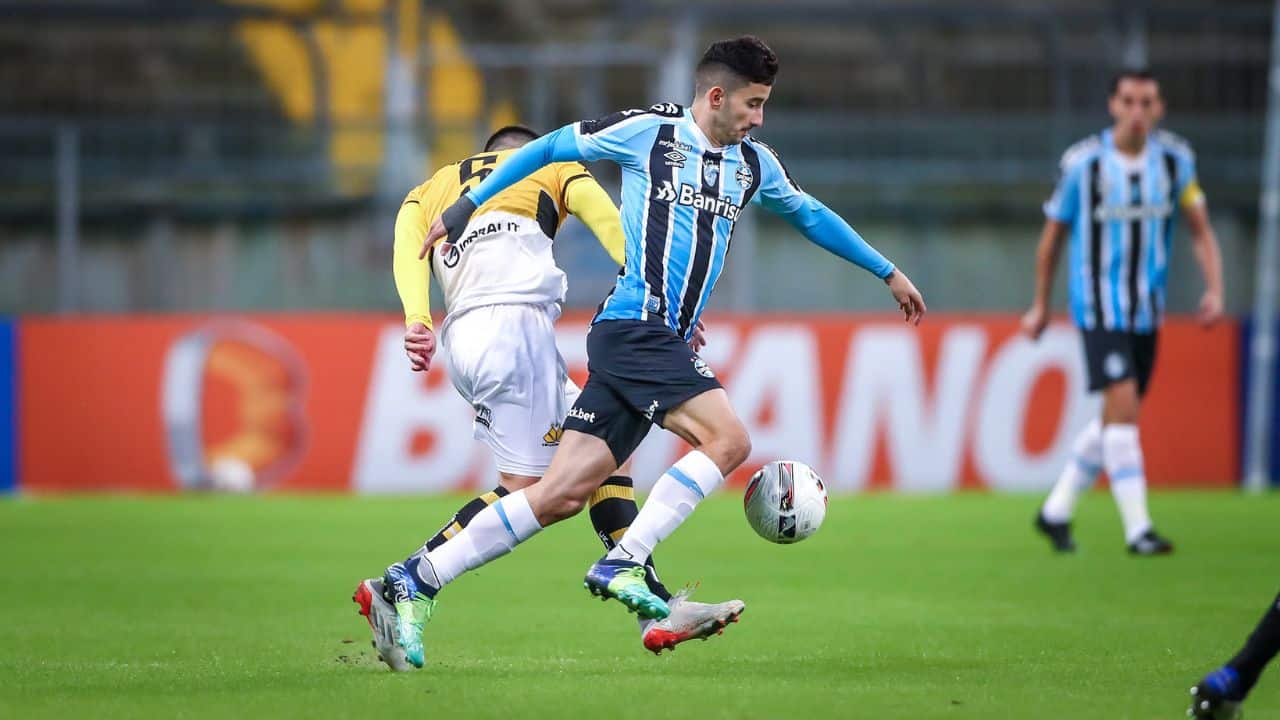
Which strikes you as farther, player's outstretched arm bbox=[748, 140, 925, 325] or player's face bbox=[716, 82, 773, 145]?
player's outstretched arm bbox=[748, 140, 925, 325]

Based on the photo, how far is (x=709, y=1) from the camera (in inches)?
934

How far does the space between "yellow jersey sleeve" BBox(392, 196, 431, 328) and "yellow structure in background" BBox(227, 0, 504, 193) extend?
456 inches

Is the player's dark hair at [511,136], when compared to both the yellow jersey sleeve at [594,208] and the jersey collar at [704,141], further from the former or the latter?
the jersey collar at [704,141]

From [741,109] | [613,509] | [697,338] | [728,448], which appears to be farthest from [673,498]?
[741,109]

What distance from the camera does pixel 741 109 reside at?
20.3ft

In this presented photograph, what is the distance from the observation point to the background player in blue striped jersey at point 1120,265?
33.8 feet

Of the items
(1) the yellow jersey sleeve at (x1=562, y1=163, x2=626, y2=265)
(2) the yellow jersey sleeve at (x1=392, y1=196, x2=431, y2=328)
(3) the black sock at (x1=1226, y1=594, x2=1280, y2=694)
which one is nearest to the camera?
(3) the black sock at (x1=1226, y1=594, x2=1280, y2=694)

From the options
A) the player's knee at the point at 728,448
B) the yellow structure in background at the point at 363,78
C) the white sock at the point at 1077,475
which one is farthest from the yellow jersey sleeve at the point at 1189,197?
the yellow structure in background at the point at 363,78

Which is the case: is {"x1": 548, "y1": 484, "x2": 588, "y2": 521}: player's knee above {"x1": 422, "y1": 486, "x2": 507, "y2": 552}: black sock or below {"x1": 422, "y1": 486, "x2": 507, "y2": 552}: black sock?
above

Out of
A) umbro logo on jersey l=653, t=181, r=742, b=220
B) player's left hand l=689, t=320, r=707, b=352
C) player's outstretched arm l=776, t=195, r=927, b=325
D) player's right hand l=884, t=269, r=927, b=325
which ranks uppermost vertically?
umbro logo on jersey l=653, t=181, r=742, b=220

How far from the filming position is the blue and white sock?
6.20 m

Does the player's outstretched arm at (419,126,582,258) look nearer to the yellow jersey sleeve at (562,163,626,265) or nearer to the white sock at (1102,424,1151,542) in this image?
the yellow jersey sleeve at (562,163,626,265)

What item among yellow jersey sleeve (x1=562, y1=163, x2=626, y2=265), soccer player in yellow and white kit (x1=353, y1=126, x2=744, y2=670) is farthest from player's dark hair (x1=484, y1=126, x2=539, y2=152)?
yellow jersey sleeve (x1=562, y1=163, x2=626, y2=265)

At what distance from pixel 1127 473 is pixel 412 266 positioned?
16.9ft
